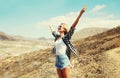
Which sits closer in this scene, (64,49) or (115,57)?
(64,49)

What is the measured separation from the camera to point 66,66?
23.0 feet

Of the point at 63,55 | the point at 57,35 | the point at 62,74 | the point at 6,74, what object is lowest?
the point at 62,74

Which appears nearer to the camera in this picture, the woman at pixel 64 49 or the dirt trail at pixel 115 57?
the woman at pixel 64 49

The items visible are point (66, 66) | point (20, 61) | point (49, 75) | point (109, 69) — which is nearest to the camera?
point (66, 66)

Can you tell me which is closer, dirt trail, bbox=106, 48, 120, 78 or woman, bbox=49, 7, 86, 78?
woman, bbox=49, 7, 86, 78

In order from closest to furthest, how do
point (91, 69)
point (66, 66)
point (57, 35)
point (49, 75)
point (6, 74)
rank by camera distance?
point (66, 66), point (57, 35), point (91, 69), point (49, 75), point (6, 74)

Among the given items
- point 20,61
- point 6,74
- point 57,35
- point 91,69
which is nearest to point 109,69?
point 91,69

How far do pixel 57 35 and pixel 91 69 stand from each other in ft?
27.4

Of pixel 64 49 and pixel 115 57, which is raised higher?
pixel 115 57

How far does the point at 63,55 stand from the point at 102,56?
9.63m

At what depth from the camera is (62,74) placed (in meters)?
7.03

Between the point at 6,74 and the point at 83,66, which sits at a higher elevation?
the point at 6,74

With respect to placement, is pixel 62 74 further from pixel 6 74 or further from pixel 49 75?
pixel 6 74

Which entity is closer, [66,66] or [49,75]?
[66,66]
